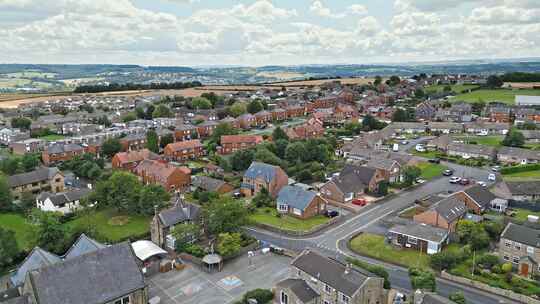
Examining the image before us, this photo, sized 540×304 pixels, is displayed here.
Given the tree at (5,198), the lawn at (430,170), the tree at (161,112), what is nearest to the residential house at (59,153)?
the tree at (5,198)

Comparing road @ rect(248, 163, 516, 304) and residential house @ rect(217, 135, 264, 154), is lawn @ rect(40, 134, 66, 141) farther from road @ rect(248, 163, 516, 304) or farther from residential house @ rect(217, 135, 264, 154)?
road @ rect(248, 163, 516, 304)

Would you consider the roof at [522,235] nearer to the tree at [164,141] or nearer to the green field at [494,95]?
the tree at [164,141]

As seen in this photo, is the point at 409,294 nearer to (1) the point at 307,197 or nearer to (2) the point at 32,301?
(1) the point at 307,197

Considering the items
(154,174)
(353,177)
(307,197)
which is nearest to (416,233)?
(307,197)

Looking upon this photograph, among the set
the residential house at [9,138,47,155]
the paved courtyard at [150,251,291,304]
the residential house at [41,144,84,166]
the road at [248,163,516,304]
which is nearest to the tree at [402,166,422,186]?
the road at [248,163,516,304]

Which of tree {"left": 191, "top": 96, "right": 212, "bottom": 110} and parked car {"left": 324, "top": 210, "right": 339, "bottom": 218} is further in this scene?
tree {"left": 191, "top": 96, "right": 212, "bottom": 110}

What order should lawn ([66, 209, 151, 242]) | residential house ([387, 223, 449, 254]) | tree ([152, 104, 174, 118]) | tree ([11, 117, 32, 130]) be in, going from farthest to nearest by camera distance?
tree ([152, 104, 174, 118]) < tree ([11, 117, 32, 130]) < lawn ([66, 209, 151, 242]) < residential house ([387, 223, 449, 254])
